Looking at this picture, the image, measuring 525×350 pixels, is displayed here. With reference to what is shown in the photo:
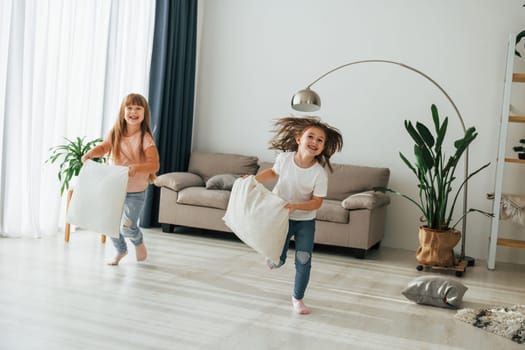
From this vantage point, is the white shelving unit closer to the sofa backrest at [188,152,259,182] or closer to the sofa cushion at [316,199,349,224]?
the sofa cushion at [316,199,349,224]

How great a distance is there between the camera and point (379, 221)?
5238mm

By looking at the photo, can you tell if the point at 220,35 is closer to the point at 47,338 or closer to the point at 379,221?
the point at 379,221

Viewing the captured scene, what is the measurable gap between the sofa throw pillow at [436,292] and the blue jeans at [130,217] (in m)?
1.74

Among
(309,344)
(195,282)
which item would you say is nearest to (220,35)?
(195,282)

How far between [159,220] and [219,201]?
2.12 ft

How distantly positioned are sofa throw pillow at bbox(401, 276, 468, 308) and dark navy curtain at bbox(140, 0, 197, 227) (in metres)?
2.87

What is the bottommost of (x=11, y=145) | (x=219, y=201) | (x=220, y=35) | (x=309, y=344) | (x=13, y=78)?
(x=309, y=344)

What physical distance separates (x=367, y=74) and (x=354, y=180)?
107 cm

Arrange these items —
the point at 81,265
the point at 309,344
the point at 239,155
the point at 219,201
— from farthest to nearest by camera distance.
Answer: the point at 239,155
the point at 219,201
the point at 81,265
the point at 309,344

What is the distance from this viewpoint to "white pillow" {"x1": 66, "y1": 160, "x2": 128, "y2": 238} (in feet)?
11.5

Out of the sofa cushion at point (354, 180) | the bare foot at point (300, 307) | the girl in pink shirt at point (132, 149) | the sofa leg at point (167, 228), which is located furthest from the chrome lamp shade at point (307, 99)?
the sofa leg at point (167, 228)

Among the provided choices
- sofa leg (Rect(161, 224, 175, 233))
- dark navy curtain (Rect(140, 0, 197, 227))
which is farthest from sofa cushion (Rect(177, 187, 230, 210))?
dark navy curtain (Rect(140, 0, 197, 227))

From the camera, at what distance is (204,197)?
527 cm

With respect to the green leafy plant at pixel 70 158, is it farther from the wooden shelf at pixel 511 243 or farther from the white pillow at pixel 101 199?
the wooden shelf at pixel 511 243
